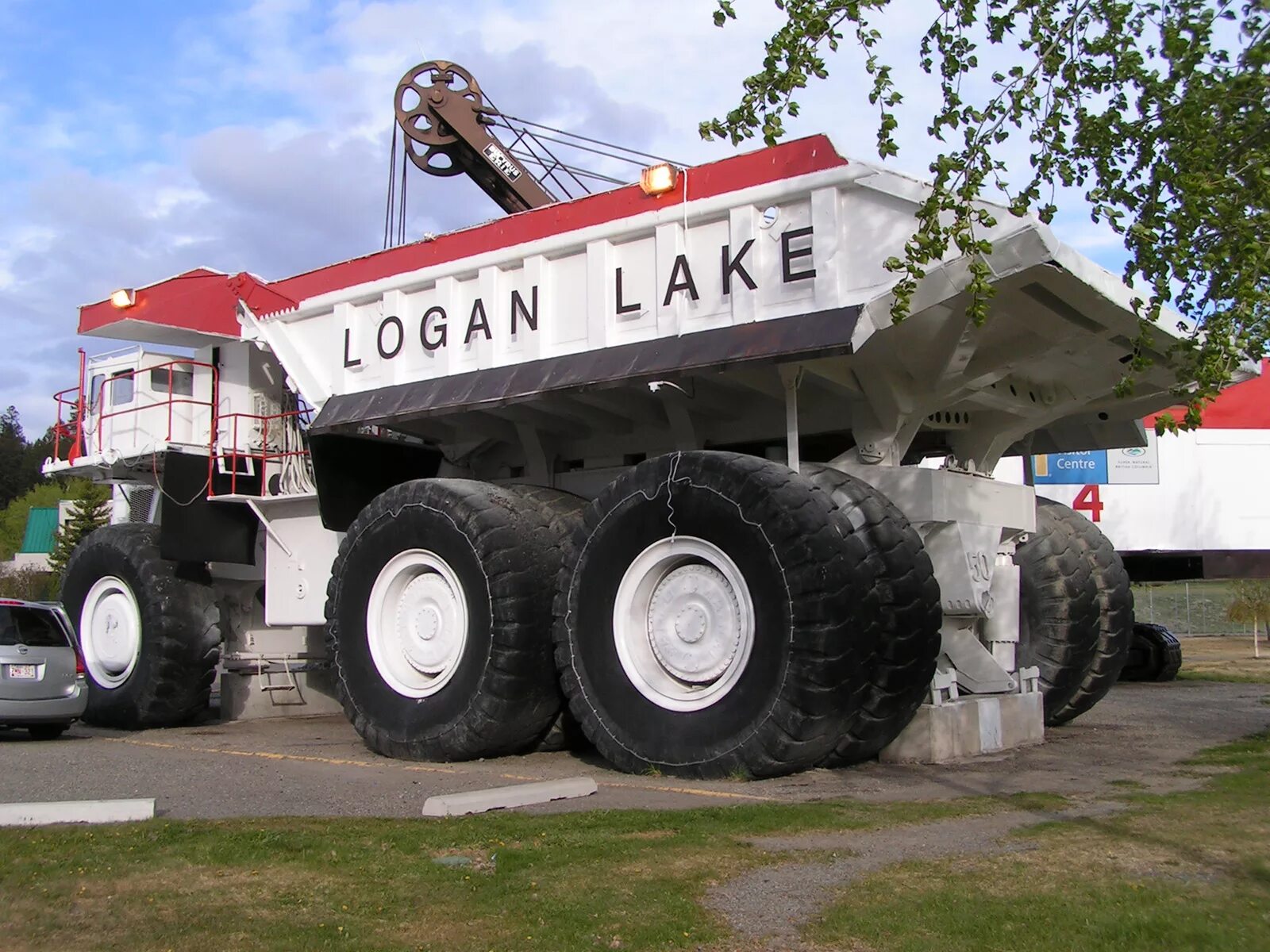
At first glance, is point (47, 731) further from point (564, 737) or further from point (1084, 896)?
point (1084, 896)

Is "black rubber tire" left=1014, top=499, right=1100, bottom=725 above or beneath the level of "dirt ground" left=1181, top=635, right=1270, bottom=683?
above

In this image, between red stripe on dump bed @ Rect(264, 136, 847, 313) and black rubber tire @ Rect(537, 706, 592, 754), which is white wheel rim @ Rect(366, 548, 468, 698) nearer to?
black rubber tire @ Rect(537, 706, 592, 754)

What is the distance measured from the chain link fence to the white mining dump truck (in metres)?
26.3

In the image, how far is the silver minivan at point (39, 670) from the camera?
12.2 meters

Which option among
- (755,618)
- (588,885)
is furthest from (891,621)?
(588,885)

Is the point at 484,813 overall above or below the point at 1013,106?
below

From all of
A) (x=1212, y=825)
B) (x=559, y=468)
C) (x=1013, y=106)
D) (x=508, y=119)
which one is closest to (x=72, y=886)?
(x=1212, y=825)

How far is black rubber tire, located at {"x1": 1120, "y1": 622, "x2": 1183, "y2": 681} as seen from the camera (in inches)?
717

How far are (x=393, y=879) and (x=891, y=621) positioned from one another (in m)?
3.84

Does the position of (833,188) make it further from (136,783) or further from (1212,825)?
(136,783)

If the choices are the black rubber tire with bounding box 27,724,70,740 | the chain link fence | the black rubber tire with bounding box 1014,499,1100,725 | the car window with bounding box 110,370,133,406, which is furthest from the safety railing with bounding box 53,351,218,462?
the chain link fence

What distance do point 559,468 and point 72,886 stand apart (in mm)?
6601

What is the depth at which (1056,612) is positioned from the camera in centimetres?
1159

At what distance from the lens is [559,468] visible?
1139cm
